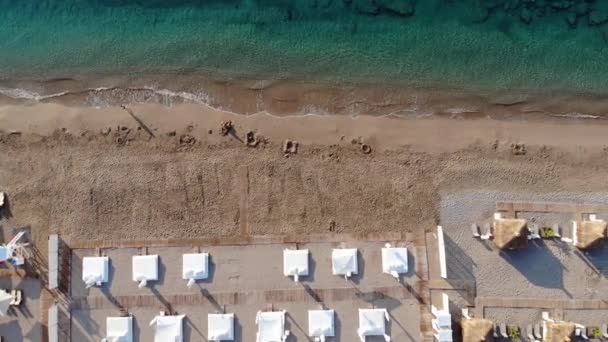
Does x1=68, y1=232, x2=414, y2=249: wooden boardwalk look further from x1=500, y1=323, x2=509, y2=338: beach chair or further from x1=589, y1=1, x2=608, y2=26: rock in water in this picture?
x1=589, y1=1, x2=608, y2=26: rock in water

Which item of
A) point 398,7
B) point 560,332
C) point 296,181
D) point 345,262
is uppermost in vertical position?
point 398,7

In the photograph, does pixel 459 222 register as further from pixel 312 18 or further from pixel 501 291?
pixel 312 18

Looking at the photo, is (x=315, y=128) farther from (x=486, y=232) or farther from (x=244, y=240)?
(x=486, y=232)

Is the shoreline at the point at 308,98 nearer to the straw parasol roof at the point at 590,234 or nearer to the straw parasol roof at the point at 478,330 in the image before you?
the straw parasol roof at the point at 590,234

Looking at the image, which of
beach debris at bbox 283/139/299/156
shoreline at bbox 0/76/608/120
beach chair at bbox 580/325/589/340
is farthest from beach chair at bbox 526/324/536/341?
beach debris at bbox 283/139/299/156

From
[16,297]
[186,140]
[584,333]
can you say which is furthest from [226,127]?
[584,333]

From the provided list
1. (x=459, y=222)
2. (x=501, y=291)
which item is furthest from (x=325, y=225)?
(x=501, y=291)
